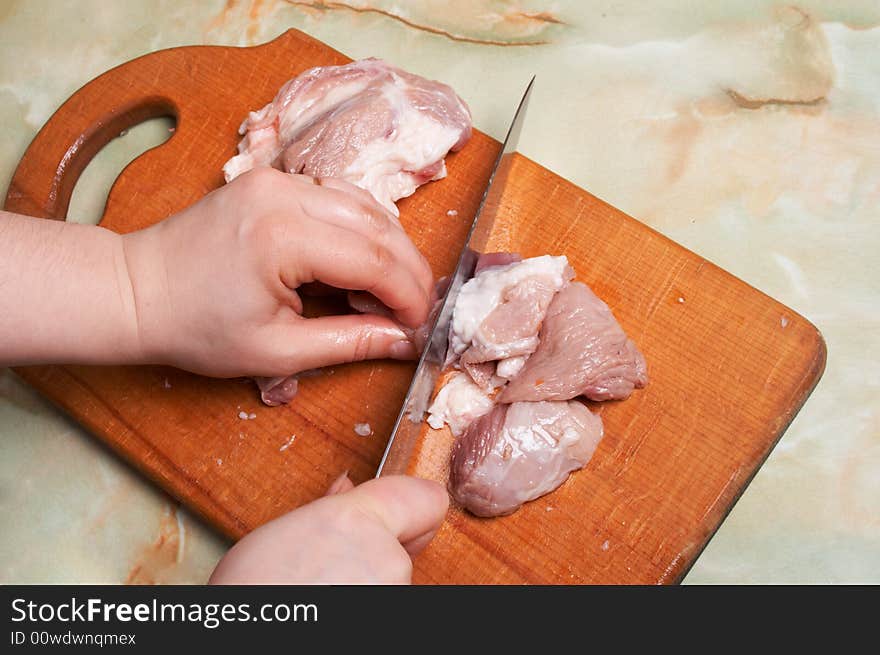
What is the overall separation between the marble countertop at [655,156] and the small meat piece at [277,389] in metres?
0.41

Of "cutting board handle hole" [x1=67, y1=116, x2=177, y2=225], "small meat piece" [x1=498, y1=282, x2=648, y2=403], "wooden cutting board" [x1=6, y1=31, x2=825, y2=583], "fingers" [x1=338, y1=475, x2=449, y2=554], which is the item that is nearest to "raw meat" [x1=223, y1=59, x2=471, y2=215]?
"wooden cutting board" [x1=6, y1=31, x2=825, y2=583]

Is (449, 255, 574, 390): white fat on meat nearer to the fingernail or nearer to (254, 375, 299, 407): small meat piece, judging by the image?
the fingernail

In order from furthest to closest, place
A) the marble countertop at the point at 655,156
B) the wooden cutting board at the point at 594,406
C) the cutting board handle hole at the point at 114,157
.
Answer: the cutting board handle hole at the point at 114,157 < the marble countertop at the point at 655,156 < the wooden cutting board at the point at 594,406

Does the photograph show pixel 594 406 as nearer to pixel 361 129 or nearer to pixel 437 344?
pixel 437 344

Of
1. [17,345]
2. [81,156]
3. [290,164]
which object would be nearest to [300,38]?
[290,164]

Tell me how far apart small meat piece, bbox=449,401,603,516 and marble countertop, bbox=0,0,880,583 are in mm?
531

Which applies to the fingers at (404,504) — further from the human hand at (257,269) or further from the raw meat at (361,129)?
the raw meat at (361,129)

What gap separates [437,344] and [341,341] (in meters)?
0.22

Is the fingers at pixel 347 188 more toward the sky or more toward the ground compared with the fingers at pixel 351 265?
more toward the sky

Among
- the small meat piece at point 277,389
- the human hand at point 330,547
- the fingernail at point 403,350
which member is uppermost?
the human hand at point 330,547

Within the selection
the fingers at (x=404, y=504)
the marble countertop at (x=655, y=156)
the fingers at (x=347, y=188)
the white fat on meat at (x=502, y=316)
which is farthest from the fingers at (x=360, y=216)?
A: the marble countertop at (x=655, y=156)

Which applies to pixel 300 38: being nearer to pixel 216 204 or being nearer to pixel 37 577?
pixel 216 204

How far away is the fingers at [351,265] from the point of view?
1752 millimetres
